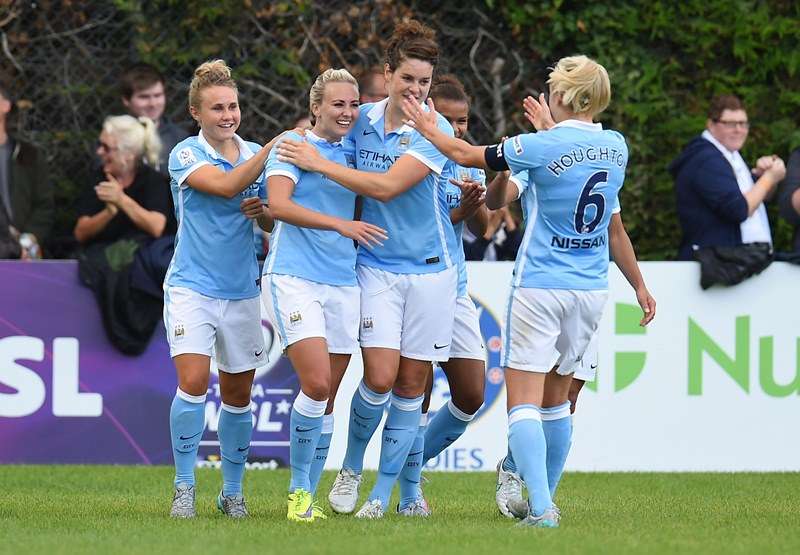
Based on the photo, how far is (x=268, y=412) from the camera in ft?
34.4

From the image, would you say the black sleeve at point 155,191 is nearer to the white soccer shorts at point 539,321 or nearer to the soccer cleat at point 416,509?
the soccer cleat at point 416,509

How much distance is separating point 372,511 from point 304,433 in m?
0.52

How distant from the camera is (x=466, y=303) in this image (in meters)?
7.95

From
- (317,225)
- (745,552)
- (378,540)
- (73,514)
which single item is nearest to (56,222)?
(73,514)

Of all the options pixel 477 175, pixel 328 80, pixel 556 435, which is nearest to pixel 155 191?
pixel 477 175

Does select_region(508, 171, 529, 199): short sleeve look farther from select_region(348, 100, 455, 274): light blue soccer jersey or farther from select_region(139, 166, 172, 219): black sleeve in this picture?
select_region(139, 166, 172, 219): black sleeve

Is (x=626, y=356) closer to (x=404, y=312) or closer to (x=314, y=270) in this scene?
(x=404, y=312)

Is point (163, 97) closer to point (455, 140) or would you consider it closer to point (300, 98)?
point (300, 98)

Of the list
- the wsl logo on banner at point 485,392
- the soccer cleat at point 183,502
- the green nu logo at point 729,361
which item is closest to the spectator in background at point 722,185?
the green nu logo at point 729,361

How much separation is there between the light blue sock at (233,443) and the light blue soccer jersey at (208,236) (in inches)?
24.0

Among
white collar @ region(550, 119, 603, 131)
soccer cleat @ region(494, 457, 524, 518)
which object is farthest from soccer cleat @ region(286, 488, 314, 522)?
white collar @ region(550, 119, 603, 131)

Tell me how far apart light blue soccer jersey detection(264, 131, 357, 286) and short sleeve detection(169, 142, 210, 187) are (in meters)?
0.36

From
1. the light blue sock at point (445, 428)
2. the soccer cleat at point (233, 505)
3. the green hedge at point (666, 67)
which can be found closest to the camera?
the soccer cleat at point (233, 505)

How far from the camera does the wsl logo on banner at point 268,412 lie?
1045cm
